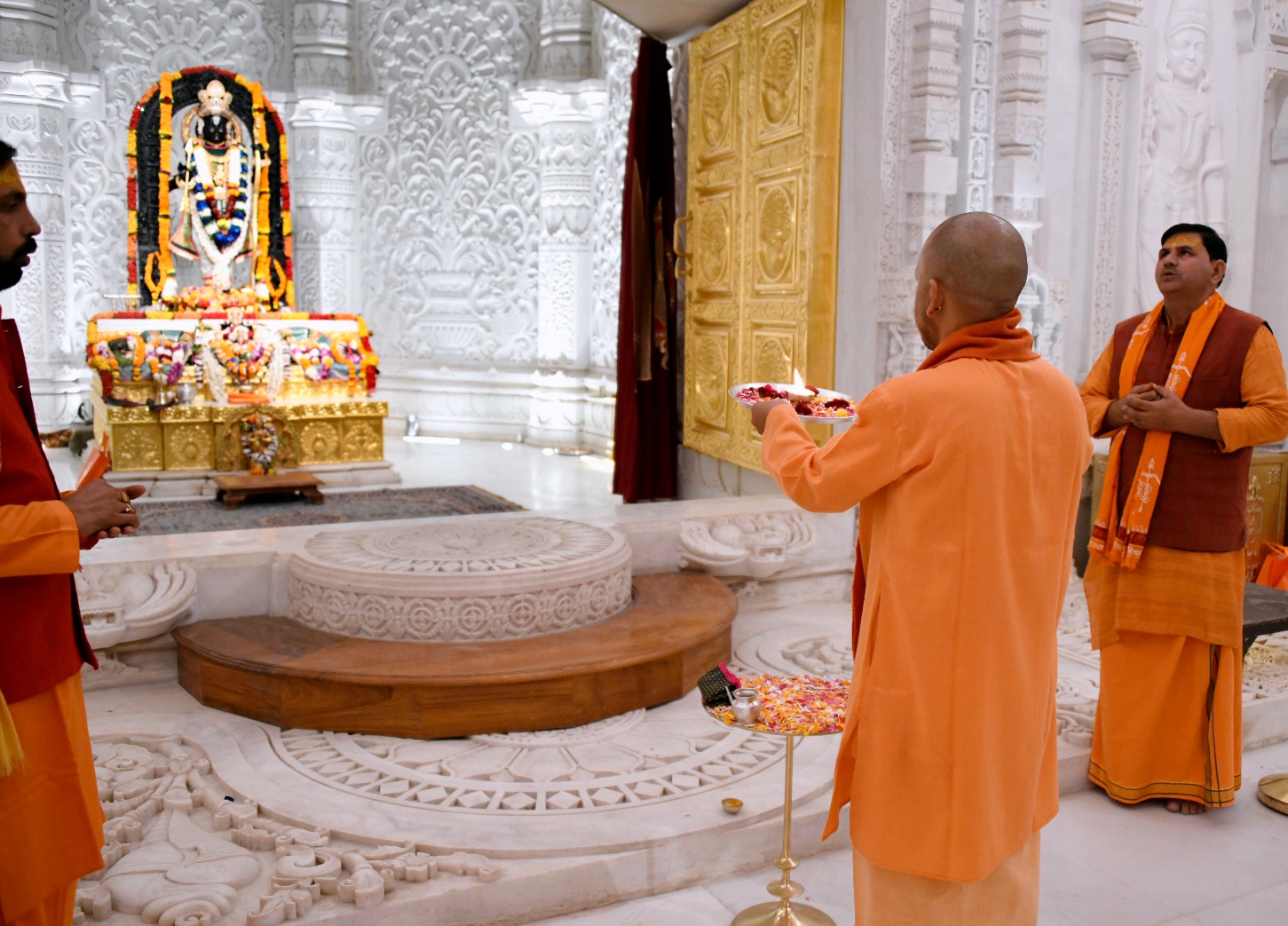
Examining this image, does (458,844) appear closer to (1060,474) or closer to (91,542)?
(91,542)

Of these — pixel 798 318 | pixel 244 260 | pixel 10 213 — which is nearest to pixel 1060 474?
pixel 10 213

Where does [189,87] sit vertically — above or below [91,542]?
above

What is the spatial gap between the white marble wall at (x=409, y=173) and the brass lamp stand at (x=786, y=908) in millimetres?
6366

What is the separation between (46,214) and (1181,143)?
7949 millimetres

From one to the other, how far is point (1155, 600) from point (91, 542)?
8.21ft

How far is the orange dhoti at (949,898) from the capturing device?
1735 mm

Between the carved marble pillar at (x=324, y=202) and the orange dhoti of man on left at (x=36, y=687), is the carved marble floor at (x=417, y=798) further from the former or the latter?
the carved marble pillar at (x=324, y=202)

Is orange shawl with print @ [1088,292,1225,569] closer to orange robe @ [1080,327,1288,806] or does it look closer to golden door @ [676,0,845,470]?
orange robe @ [1080,327,1288,806]

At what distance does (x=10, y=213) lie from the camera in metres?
1.70

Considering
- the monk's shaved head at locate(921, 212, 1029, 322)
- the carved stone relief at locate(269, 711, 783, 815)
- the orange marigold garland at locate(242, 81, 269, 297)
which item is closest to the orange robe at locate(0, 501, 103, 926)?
the carved stone relief at locate(269, 711, 783, 815)

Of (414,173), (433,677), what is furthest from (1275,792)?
(414,173)

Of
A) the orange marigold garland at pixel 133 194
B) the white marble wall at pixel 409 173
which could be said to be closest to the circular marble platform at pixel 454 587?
the white marble wall at pixel 409 173

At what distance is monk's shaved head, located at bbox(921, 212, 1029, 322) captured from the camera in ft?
5.32

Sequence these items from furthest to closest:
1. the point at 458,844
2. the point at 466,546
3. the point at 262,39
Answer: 1. the point at 262,39
2. the point at 466,546
3. the point at 458,844
